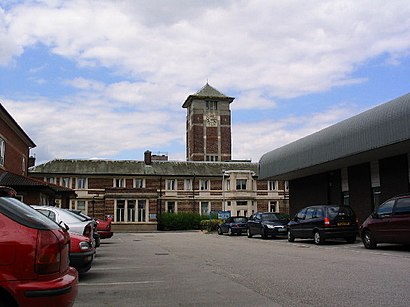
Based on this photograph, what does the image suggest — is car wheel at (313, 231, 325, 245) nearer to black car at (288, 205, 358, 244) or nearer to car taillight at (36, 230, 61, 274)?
black car at (288, 205, 358, 244)

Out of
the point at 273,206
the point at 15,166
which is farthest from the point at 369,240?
the point at 273,206

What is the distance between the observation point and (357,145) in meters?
21.8

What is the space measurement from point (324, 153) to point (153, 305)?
741 inches

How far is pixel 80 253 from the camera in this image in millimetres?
9609

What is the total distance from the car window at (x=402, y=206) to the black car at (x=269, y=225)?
36.7 ft

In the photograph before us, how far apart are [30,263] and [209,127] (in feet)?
277

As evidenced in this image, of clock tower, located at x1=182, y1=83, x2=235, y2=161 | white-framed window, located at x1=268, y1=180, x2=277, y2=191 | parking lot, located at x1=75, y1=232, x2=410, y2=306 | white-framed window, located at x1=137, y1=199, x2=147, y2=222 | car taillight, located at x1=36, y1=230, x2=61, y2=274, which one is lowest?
parking lot, located at x1=75, y1=232, x2=410, y2=306

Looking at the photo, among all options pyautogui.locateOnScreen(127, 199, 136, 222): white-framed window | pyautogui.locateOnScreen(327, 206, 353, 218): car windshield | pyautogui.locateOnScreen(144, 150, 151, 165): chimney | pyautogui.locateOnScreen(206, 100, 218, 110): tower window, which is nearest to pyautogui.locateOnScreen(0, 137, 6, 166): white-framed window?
pyautogui.locateOnScreen(327, 206, 353, 218): car windshield

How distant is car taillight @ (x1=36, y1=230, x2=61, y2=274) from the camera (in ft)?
15.4

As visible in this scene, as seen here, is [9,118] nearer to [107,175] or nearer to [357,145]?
[357,145]

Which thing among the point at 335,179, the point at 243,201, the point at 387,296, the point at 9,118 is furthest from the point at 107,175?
the point at 387,296

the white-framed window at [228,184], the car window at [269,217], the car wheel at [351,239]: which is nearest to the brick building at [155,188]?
the white-framed window at [228,184]

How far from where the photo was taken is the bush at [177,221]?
2295 inches

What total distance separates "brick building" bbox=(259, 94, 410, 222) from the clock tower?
180 feet
